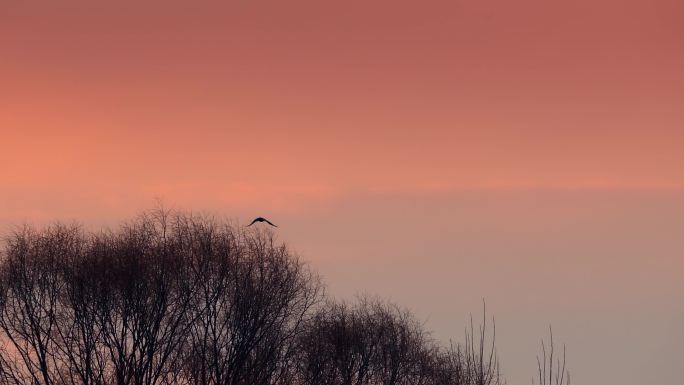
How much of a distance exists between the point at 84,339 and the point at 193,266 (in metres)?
6.66

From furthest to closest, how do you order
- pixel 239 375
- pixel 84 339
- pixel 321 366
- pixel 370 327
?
pixel 370 327, pixel 321 366, pixel 239 375, pixel 84 339

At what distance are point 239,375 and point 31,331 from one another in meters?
10.3

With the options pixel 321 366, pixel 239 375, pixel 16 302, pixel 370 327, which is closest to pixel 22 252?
pixel 16 302

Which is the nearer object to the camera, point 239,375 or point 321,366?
point 239,375

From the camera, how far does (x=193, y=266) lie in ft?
244

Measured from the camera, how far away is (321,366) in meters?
85.4

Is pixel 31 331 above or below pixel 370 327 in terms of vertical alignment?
below

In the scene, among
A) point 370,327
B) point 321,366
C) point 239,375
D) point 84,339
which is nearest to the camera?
point 84,339

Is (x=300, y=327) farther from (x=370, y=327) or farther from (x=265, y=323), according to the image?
(x=370, y=327)

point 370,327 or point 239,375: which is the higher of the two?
point 370,327

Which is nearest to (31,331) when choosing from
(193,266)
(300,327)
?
(193,266)

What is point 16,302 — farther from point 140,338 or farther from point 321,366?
point 321,366

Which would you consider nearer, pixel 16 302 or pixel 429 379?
pixel 16 302

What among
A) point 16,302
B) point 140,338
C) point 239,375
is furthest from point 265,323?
point 16,302
